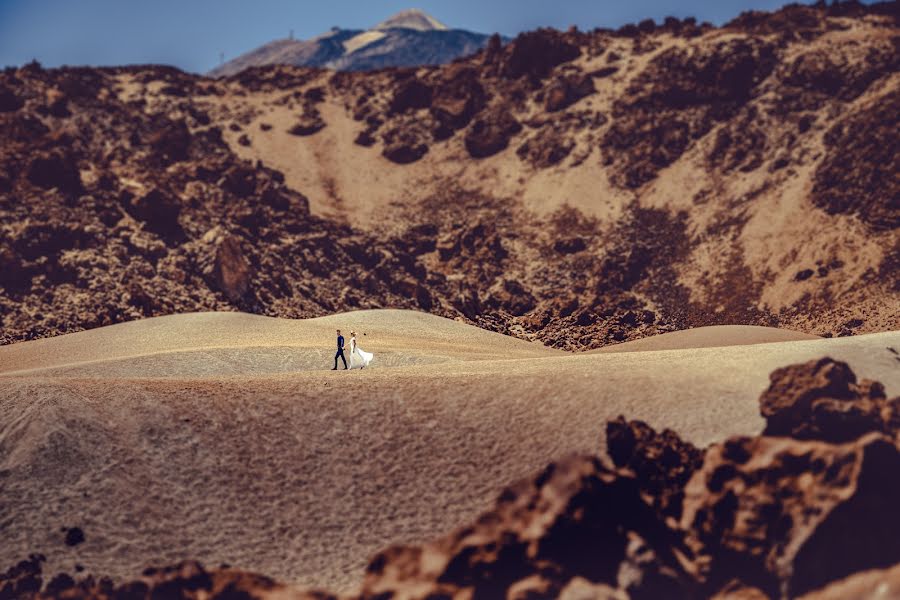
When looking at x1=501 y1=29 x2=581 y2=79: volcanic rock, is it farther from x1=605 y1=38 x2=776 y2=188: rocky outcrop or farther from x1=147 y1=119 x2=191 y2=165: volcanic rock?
x1=147 y1=119 x2=191 y2=165: volcanic rock

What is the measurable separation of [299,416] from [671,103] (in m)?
49.6

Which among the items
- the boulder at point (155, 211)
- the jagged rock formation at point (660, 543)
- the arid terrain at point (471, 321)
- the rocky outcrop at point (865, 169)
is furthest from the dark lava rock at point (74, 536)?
the rocky outcrop at point (865, 169)

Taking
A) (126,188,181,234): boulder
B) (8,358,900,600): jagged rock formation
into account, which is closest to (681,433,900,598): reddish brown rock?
(8,358,900,600): jagged rock formation

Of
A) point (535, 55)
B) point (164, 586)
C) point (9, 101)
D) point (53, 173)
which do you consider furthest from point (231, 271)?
point (535, 55)

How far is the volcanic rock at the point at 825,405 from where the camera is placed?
1336 centimetres

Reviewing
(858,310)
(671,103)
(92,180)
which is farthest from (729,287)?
(92,180)

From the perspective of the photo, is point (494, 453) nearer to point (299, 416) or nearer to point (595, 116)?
point (299, 416)

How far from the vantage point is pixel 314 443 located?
15016mm

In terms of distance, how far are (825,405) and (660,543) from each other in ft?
14.9

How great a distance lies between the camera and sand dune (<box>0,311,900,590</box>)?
1280 cm

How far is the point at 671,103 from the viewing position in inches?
2266

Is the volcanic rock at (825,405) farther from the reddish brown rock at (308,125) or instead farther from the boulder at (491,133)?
the reddish brown rock at (308,125)

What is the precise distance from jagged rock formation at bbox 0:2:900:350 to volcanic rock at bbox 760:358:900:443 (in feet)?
71.1

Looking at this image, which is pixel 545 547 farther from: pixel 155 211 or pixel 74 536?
pixel 155 211
